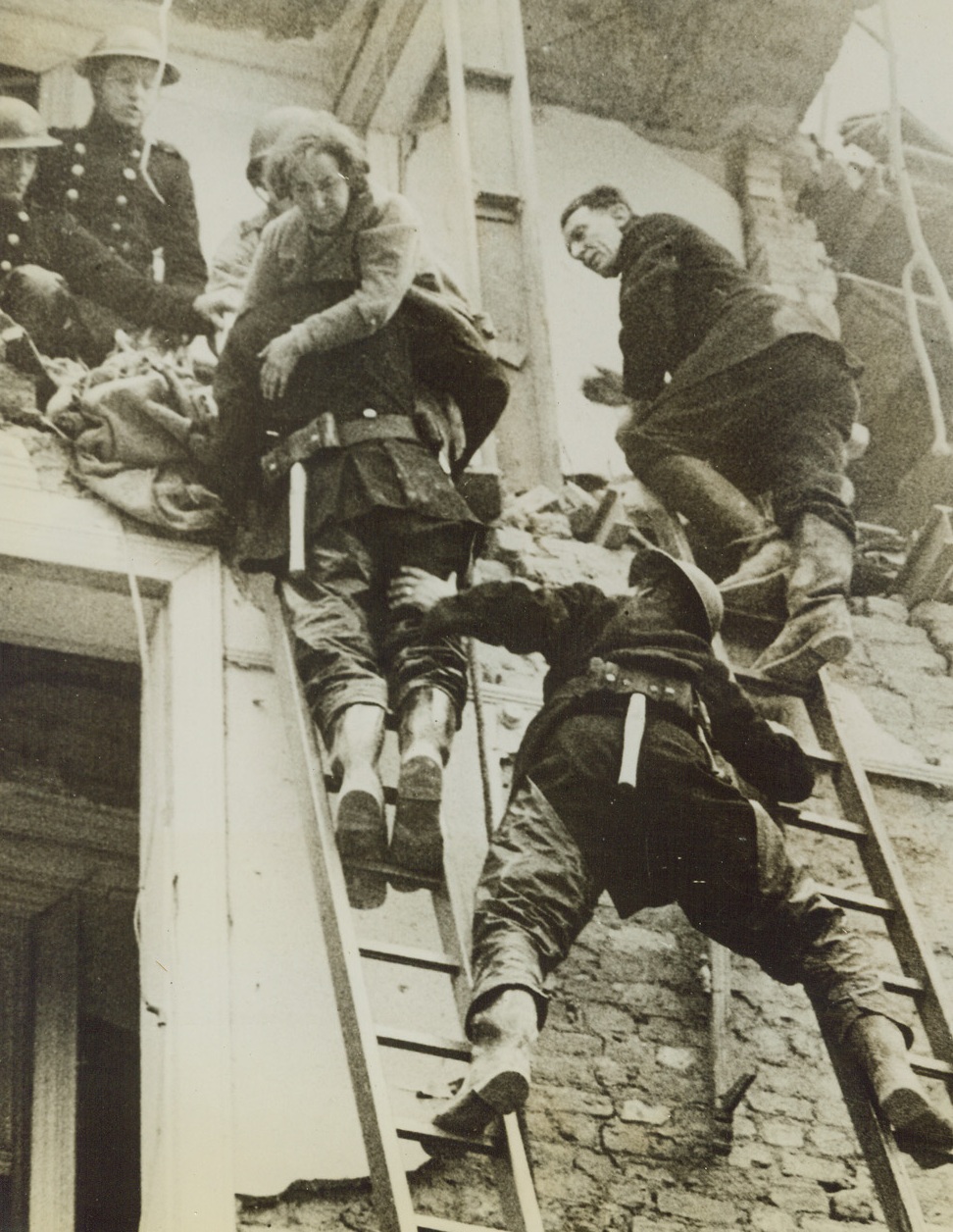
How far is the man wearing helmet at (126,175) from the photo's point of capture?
17.3 feet

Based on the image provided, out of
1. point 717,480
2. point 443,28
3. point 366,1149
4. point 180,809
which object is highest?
point 443,28

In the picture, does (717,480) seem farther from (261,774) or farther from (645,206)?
(261,774)

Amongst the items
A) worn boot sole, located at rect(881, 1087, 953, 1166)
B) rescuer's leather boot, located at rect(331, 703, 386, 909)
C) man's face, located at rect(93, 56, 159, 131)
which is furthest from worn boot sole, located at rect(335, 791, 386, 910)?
man's face, located at rect(93, 56, 159, 131)

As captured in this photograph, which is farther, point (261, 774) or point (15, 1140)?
point (15, 1140)

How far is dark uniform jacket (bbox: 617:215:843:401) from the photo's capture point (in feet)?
18.1

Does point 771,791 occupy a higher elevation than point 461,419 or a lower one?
lower

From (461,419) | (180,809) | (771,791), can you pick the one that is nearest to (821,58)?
(461,419)

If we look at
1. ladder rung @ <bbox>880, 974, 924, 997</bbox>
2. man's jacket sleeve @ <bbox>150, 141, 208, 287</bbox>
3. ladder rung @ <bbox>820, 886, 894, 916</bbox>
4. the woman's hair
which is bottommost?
ladder rung @ <bbox>880, 974, 924, 997</bbox>

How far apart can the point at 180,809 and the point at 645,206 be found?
8.94 ft

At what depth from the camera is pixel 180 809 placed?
4281 mm

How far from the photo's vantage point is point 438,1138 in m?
Answer: 3.46

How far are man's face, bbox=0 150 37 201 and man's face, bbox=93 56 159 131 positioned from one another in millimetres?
318

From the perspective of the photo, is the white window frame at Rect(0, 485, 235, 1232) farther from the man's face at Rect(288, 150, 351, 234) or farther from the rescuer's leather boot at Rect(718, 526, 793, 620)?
the rescuer's leather boot at Rect(718, 526, 793, 620)

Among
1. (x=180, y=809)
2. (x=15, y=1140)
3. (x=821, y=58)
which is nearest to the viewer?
(x=180, y=809)
